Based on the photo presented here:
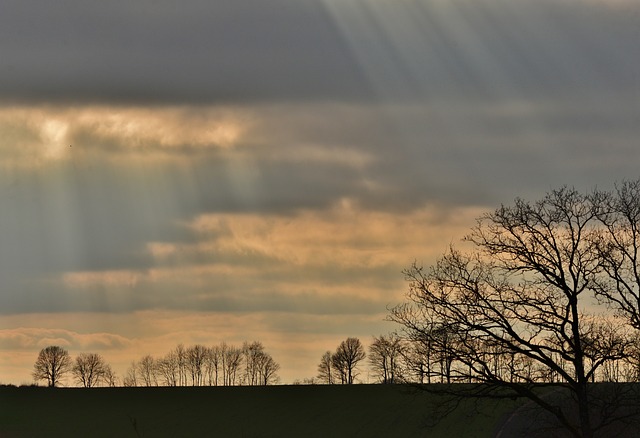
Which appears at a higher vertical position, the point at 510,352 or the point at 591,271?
the point at 591,271

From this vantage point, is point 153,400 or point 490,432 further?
point 153,400

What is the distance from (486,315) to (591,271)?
431cm

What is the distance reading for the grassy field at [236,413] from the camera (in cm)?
8538

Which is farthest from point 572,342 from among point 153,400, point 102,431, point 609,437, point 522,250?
point 153,400

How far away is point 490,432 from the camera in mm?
74750

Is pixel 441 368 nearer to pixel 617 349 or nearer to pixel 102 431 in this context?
pixel 617 349

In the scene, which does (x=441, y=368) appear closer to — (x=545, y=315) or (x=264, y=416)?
(x=545, y=315)

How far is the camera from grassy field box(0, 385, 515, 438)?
85.4 m

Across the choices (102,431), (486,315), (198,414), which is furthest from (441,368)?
(198,414)

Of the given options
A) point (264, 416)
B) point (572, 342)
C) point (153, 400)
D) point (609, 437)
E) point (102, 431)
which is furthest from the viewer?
point (153, 400)

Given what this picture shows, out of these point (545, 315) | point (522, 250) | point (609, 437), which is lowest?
point (609, 437)

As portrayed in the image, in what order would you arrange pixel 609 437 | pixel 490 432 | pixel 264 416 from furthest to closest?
pixel 264 416
pixel 490 432
pixel 609 437

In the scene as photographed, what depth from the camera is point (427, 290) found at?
39219 millimetres

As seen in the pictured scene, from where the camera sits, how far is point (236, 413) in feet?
335
